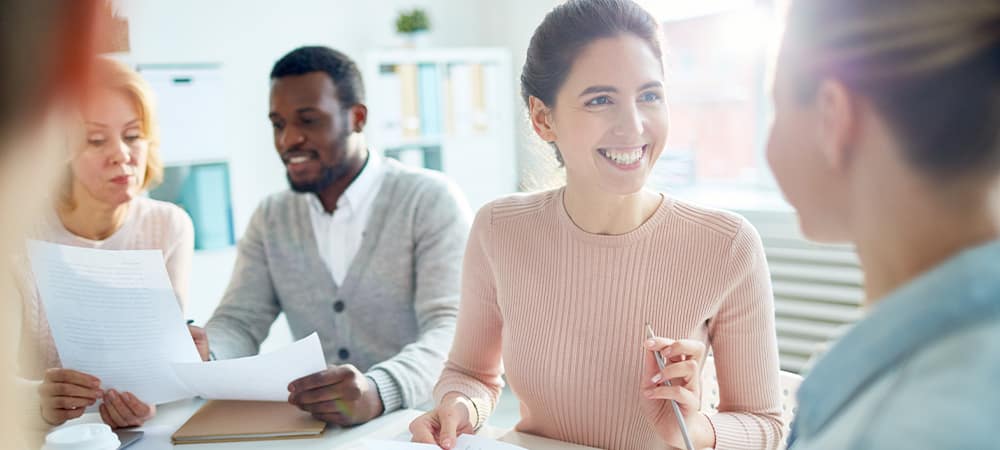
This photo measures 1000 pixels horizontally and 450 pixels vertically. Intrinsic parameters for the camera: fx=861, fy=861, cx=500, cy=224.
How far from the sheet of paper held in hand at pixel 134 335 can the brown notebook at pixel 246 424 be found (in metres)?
0.03

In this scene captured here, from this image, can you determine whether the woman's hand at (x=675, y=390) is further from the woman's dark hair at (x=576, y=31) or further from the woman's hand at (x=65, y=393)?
the woman's hand at (x=65, y=393)

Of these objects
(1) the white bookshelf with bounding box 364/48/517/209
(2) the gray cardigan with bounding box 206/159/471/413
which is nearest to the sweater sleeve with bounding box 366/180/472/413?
(2) the gray cardigan with bounding box 206/159/471/413

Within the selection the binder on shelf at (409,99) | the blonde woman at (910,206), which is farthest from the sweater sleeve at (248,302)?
the binder on shelf at (409,99)

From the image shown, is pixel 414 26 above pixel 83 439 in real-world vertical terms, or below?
above

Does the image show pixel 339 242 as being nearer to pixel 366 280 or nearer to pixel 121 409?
pixel 366 280

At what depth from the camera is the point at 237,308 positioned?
6.57 feet

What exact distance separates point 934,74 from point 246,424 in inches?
48.0

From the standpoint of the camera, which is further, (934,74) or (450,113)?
(450,113)

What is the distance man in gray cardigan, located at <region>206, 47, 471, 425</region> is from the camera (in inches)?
78.5

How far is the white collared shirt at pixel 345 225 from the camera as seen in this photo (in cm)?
205

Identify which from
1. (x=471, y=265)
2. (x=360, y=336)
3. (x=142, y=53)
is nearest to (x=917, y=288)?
(x=471, y=265)

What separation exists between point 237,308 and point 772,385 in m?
1.22

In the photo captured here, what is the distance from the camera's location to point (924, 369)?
521 millimetres


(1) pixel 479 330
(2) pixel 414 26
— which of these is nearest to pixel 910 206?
(1) pixel 479 330
